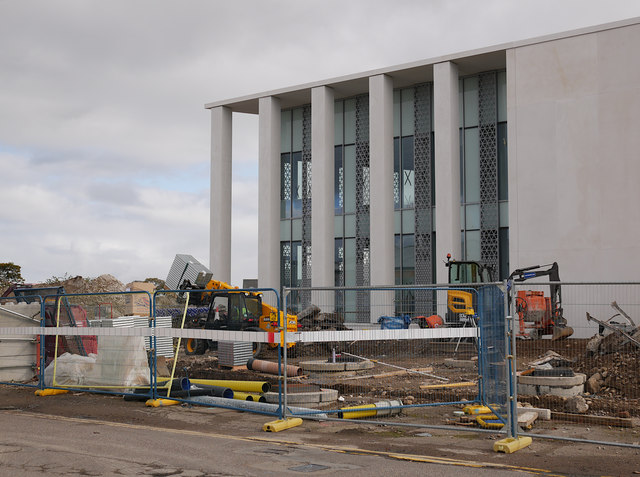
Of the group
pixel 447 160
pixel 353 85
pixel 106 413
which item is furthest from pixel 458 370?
pixel 353 85

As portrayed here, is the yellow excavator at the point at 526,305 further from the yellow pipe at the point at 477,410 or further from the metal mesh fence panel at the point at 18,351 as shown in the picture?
the metal mesh fence panel at the point at 18,351

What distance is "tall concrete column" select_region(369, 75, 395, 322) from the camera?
32969 millimetres

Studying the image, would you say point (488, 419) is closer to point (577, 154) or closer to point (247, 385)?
point (247, 385)

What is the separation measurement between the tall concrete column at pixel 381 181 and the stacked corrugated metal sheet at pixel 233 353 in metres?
14.4

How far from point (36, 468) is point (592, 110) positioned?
26.7 metres

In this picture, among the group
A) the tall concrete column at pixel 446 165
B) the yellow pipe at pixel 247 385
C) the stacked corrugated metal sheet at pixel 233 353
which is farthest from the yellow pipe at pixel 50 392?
the tall concrete column at pixel 446 165

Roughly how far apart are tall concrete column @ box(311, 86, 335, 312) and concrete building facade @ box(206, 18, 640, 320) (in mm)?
72

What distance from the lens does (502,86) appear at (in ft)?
107

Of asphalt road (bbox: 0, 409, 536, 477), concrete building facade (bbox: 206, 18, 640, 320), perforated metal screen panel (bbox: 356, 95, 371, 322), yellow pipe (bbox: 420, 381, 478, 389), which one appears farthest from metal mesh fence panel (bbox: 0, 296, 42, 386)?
perforated metal screen panel (bbox: 356, 95, 371, 322)

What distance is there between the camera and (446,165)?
31359mm

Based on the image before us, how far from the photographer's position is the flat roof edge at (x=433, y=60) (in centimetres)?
2855

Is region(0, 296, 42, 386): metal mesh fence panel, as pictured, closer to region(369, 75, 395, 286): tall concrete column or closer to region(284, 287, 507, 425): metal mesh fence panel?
region(284, 287, 507, 425): metal mesh fence panel

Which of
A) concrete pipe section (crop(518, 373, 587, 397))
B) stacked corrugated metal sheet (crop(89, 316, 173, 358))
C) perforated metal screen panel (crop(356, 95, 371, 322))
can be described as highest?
perforated metal screen panel (crop(356, 95, 371, 322))

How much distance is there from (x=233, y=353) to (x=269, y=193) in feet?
63.6
